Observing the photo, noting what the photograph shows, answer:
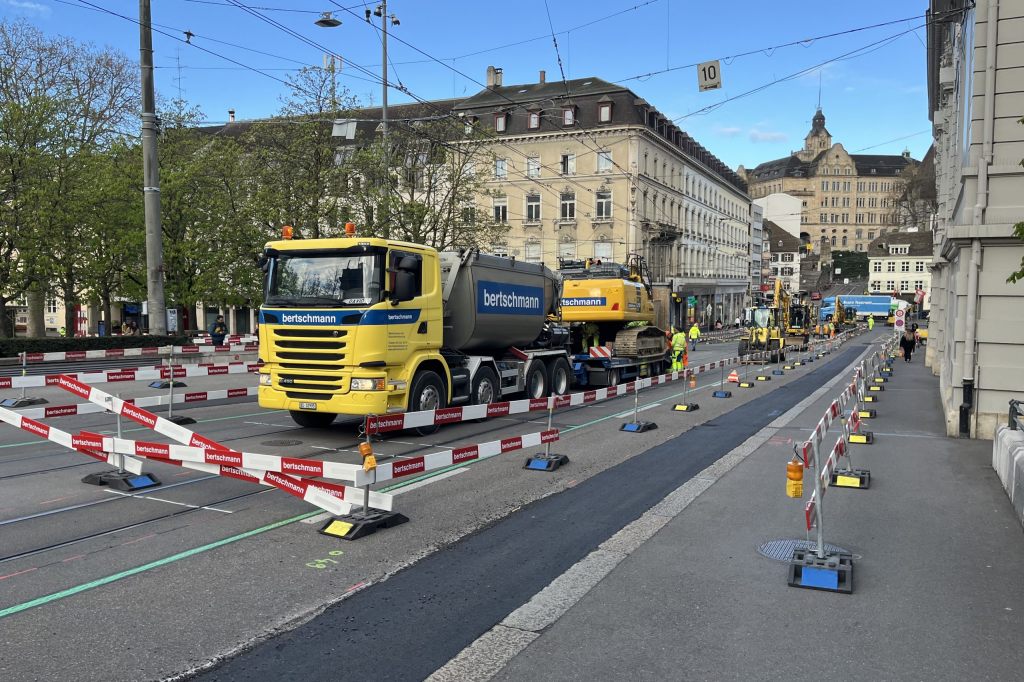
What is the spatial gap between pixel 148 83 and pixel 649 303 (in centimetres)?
1491

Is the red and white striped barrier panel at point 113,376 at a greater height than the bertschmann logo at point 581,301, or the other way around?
the bertschmann logo at point 581,301

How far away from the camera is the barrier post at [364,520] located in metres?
6.47

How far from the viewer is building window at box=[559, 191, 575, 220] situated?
179 ft

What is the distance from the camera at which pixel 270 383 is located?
11.0 meters

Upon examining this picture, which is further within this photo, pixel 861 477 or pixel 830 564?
pixel 861 477

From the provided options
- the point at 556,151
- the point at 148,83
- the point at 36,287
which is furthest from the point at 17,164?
the point at 556,151

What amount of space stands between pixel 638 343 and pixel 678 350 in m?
3.60

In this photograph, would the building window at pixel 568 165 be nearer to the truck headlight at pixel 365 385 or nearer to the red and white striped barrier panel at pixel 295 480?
the truck headlight at pixel 365 385

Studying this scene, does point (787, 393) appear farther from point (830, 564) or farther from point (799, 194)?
point (799, 194)

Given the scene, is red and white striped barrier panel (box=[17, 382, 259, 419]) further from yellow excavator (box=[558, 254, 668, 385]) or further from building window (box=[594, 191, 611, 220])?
building window (box=[594, 191, 611, 220])

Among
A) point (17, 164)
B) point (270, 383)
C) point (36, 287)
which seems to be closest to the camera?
point (270, 383)

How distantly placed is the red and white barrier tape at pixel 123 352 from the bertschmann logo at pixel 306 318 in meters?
8.45

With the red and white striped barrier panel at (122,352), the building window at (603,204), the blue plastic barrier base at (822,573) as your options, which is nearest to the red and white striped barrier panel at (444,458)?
the blue plastic barrier base at (822,573)

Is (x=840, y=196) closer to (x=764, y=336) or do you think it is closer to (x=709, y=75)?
(x=764, y=336)
